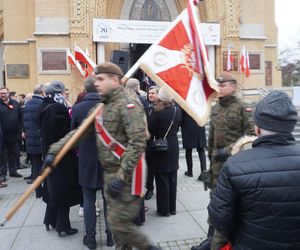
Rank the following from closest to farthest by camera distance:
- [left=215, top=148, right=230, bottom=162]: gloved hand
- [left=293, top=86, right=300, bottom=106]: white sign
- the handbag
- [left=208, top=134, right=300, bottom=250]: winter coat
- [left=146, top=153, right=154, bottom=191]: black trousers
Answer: [left=208, top=134, right=300, bottom=250]: winter coat, [left=215, top=148, right=230, bottom=162]: gloved hand, the handbag, [left=146, top=153, right=154, bottom=191]: black trousers, [left=293, top=86, right=300, bottom=106]: white sign

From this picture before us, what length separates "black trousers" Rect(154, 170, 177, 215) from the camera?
5.36 meters

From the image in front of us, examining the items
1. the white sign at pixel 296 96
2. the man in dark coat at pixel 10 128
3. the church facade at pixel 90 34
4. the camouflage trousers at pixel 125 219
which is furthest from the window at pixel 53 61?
the camouflage trousers at pixel 125 219

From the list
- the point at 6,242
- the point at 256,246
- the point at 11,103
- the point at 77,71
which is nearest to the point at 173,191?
the point at 6,242

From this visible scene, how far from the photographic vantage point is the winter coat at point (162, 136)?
5.38 metres

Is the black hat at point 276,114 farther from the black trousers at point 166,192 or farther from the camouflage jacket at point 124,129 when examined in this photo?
the black trousers at point 166,192

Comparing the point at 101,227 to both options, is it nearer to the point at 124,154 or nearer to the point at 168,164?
the point at 168,164

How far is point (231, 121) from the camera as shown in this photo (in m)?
3.88

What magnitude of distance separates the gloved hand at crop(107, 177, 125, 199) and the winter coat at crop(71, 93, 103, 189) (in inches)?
49.4

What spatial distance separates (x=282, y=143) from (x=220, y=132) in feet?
6.19

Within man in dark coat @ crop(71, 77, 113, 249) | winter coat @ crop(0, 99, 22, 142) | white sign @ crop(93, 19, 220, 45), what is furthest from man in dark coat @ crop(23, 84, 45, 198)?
white sign @ crop(93, 19, 220, 45)

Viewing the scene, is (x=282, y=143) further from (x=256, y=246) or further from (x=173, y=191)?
(x=173, y=191)

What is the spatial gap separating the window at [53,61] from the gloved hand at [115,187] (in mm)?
13932

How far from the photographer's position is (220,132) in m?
3.95

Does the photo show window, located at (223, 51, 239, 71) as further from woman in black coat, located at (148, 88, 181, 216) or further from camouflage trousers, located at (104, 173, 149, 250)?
camouflage trousers, located at (104, 173, 149, 250)
